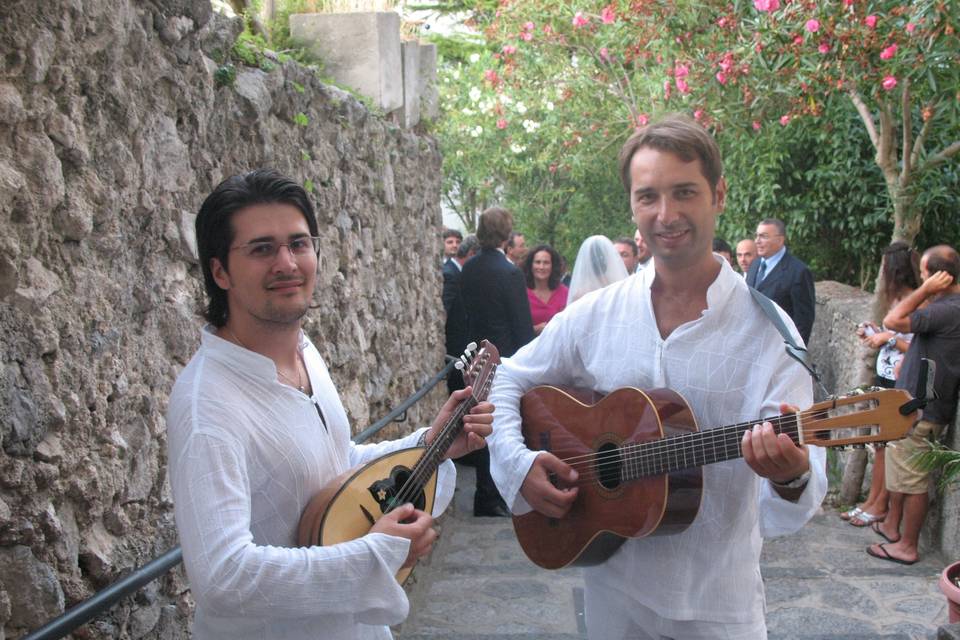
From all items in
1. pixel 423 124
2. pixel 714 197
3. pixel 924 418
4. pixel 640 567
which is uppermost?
pixel 423 124

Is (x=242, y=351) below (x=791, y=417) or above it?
above

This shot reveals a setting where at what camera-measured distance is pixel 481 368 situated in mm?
2656

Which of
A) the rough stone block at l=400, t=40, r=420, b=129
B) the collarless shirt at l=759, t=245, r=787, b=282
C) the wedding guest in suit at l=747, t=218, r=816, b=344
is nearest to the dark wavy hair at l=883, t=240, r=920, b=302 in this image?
the wedding guest in suit at l=747, t=218, r=816, b=344

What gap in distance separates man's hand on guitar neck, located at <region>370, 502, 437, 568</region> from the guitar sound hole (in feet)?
2.59

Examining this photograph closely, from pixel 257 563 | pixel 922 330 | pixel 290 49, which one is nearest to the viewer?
pixel 257 563

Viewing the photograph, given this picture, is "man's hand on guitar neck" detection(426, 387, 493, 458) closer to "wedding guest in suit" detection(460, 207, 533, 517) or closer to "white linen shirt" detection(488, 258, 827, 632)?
"white linen shirt" detection(488, 258, 827, 632)

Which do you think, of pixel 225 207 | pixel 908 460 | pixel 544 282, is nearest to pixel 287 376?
pixel 225 207

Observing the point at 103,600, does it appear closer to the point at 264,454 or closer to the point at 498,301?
the point at 264,454

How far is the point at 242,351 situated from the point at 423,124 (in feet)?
18.2

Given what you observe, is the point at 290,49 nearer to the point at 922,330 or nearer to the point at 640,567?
the point at 640,567

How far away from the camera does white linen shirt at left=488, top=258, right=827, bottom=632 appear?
2330 mm

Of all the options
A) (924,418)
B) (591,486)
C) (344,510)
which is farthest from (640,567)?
(924,418)

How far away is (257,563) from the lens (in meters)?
1.62

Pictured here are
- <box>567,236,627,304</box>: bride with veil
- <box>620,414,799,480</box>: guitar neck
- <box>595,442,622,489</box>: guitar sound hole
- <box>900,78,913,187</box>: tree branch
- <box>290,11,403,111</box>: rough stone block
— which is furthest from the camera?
<box>900,78,913,187</box>: tree branch
